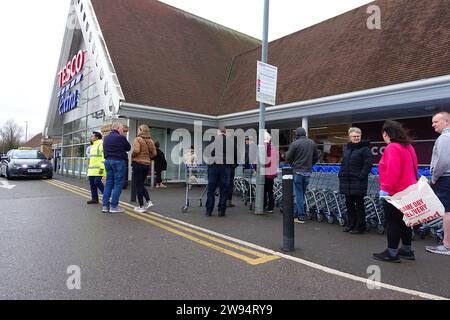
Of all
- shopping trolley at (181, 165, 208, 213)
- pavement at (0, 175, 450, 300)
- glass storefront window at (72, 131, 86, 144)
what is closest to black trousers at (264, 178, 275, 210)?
pavement at (0, 175, 450, 300)

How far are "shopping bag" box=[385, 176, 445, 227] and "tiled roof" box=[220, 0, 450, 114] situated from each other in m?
6.07

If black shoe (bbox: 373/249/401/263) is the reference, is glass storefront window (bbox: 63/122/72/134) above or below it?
above

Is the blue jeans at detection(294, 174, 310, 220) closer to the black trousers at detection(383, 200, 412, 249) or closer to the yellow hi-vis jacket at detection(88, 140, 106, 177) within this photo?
the black trousers at detection(383, 200, 412, 249)

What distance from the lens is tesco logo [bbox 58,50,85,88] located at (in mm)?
18202

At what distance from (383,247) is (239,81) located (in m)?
13.1

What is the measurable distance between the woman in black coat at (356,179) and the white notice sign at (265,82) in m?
2.26

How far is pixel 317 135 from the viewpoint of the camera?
49.5 ft

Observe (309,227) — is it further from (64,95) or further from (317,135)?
(64,95)

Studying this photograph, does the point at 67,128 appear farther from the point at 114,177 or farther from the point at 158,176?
the point at 114,177

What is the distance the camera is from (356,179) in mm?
5895

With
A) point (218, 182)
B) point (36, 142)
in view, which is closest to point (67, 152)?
point (218, 182)

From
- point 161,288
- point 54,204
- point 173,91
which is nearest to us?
point 161,288
